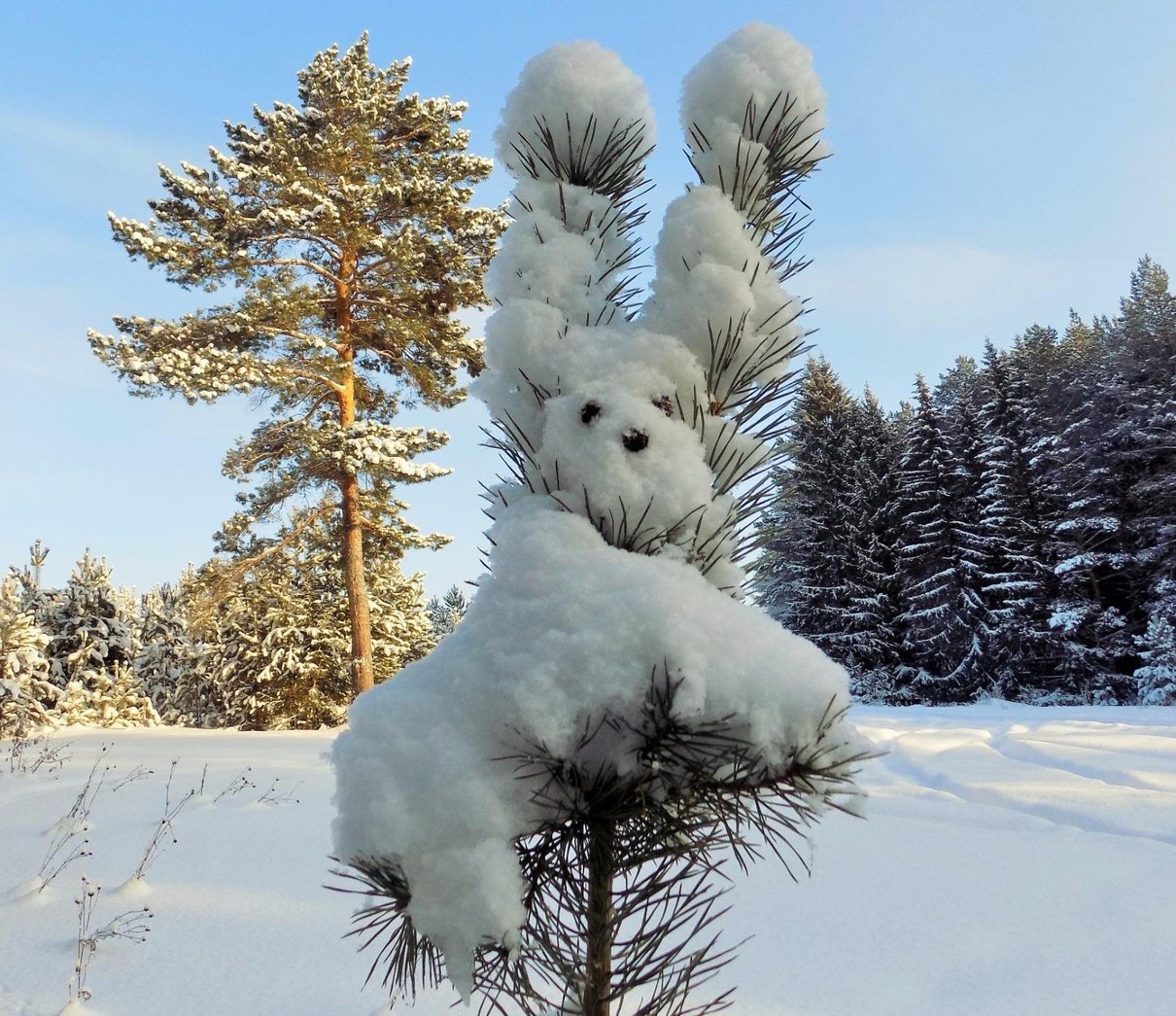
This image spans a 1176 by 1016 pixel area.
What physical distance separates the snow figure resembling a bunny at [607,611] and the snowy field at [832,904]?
1.86 feet

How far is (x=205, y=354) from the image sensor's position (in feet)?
28.0

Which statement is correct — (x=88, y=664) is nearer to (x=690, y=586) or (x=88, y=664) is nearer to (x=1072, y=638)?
(x=690, y=586)

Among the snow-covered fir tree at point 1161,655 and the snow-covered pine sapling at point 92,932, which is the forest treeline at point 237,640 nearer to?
the snow-covered pine sapling at point 92,932

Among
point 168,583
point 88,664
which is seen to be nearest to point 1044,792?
point 88,664

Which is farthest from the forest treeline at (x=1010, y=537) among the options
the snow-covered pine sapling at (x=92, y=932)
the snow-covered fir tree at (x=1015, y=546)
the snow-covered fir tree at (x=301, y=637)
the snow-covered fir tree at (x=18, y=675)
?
the snow-covered pine sapling at (x=92, y=932)

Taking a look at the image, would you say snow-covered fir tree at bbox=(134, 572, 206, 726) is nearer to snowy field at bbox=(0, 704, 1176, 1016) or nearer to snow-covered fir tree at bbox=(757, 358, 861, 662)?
snowy field at bbox=(0, 704, 1176, 1016)

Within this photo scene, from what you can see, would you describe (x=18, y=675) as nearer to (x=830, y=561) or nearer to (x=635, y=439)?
(x=635, y=439)

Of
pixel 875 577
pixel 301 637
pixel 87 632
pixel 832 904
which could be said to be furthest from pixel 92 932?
pixel 875 577

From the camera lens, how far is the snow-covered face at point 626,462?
90 centimetres

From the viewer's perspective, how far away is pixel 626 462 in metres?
0.90


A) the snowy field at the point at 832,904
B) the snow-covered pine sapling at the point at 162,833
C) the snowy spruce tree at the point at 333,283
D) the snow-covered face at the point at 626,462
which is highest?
the snowy spruce tree at the point at 333,283

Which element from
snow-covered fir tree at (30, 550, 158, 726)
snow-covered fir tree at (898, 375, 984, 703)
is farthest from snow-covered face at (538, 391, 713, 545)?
snow-covered fir tree at (898, 375, 984, 703)

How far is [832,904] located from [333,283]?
1014cm

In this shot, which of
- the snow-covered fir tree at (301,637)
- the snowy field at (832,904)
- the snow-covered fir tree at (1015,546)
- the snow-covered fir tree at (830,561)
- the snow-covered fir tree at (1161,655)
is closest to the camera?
the snowy field at (832,904)
